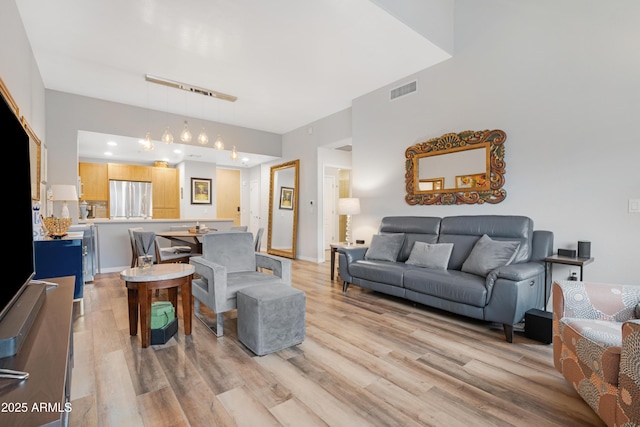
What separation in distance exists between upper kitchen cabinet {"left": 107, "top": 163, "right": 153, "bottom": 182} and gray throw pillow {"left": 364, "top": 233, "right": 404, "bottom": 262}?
6.40 metres

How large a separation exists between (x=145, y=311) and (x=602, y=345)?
288cm

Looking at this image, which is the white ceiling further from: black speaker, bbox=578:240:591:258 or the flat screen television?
black speaker, bbox=578:240:591:258

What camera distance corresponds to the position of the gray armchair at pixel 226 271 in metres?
2.55

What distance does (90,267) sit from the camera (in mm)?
4465

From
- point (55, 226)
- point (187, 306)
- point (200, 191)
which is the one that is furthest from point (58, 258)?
point (200, 191)

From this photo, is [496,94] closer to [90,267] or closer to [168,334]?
[168,334]

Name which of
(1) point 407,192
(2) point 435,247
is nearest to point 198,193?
(1) point 407,192

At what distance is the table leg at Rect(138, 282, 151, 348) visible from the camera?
2.31 meters

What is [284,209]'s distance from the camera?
730 centimetres

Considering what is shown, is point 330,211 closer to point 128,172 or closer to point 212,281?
point 128,172

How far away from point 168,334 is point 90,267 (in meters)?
2.96

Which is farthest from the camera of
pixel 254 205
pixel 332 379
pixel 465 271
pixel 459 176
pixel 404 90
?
pixel 254 205

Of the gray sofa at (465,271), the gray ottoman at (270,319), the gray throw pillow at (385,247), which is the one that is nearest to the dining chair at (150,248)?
the gray ottoman at (270,319)

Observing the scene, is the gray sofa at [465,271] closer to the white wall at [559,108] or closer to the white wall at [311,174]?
the white wall at [559,108]
